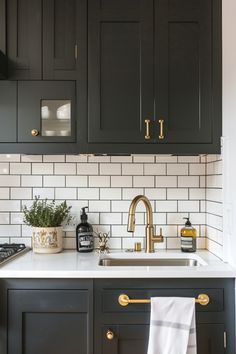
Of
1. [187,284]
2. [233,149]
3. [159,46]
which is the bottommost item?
[187,284]

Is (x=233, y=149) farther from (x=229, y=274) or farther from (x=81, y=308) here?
(x=81, y=308)

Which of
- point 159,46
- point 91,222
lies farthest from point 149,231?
point 159,46

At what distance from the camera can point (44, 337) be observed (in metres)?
1.63

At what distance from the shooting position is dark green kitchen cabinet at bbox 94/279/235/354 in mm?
1619

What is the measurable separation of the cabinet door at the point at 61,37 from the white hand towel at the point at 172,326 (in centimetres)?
126

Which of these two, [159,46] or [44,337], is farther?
[159,46]

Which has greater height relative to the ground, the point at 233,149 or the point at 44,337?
the point at 233,149

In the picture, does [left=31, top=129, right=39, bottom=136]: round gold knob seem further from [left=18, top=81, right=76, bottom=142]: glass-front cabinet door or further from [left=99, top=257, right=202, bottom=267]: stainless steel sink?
[left=99, top=257, right=202, bottom=267]: stainless steel sink

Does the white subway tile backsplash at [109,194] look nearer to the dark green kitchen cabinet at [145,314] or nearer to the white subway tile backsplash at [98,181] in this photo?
Answer: the white subway tile backsplash at [98,181]

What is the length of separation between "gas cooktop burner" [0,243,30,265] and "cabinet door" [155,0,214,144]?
3.36ft

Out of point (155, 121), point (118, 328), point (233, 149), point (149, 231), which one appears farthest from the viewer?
point (149, 231)

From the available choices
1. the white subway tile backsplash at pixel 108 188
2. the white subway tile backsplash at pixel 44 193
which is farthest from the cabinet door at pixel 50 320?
the white subway tile backsplash at pixel 44 193

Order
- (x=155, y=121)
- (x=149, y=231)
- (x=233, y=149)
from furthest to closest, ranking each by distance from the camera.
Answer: (x=149, y=231)
(x=155, y=121)
(x=233, y=149)

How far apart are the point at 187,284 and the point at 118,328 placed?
389 millimetres
